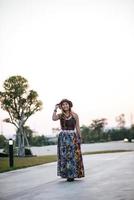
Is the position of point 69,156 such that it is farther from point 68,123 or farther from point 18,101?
point 18,101

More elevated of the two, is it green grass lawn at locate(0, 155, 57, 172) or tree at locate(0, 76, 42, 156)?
tree at locate(0, 76, 42, 156)

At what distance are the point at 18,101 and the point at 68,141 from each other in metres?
26.5

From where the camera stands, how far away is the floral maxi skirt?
27.0ft

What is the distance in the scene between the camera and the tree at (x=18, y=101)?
33844 millimetres

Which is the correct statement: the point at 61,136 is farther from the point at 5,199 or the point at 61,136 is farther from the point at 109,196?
the point at 109,196

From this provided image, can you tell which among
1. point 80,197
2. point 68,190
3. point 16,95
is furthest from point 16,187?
point 16,95

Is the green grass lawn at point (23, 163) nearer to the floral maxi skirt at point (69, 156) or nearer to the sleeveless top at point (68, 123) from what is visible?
the floral maxi skirt at point (69, 156)

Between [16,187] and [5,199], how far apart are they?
1447 mm

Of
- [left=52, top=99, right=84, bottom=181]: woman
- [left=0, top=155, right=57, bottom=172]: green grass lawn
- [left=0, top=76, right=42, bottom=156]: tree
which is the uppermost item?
[left=0, top=76, right=42, bottom=156]: tree

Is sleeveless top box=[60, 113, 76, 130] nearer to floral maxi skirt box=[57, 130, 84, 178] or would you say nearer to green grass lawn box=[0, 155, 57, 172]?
floral maxi skirt box=[57, 130, 84, 178]

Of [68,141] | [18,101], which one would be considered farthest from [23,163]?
[18,101]

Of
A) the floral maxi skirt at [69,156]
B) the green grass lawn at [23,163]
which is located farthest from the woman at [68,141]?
the green grass lawn at [23,163]

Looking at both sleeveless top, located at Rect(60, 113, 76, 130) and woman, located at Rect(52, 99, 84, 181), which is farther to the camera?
sleeveless top, located at Rect(60, 113, 76, 130)

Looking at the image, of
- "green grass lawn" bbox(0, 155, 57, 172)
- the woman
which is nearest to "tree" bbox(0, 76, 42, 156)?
"green grass lawn" bbox(0, 155, 57, 172)
